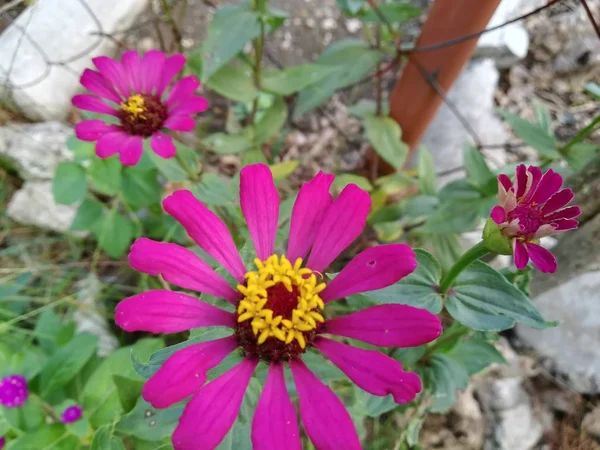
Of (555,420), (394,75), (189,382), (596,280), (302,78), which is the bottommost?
(555,420)

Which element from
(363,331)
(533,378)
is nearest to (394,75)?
(533,378)

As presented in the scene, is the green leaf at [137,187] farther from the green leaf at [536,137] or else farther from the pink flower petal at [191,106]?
the green leaf at [536,137]

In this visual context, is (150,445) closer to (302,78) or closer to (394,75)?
(302,78)

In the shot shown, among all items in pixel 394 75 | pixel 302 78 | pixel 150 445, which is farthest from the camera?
pixel 394 75

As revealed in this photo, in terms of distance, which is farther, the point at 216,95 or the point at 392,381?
the point at 216,95

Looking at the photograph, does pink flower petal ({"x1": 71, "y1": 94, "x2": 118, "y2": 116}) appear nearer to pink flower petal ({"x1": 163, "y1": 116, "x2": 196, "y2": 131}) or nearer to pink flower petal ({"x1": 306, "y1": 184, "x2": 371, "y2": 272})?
pink flower petal ({"x1": 163, "y1": 116, "x2": 196, "y2": 131})

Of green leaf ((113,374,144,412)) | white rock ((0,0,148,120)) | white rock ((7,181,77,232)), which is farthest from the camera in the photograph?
white rock ((0,0,148,120))

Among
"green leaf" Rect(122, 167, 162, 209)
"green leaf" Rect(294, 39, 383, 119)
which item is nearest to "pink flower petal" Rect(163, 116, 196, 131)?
"green leaf" Rect(122, 167, 162, 209)

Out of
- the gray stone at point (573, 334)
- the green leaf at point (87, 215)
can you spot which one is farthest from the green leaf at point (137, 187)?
the gray stone at point (573, 334)
